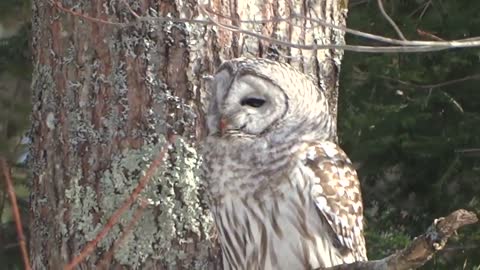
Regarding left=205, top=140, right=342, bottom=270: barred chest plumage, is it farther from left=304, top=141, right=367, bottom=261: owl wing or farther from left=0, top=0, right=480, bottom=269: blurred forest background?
left=0, top=0, right=480, bottom=269: blurred forest background

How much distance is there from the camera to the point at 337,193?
430 cm

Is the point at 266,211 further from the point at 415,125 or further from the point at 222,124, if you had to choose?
the point at 415,125

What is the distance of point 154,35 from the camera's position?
4305 millimetres

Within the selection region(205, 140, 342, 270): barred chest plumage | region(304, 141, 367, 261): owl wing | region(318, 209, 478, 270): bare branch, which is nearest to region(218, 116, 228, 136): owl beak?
region(205, 140, 342, 270): barred chest plumage

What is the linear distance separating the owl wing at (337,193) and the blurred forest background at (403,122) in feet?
5.43

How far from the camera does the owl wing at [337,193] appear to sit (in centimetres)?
423

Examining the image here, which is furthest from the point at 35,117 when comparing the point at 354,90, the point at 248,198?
the point at 354,90

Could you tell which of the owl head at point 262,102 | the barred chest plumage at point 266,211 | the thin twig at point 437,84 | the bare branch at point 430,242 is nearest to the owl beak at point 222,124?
the owl head at point 262,102

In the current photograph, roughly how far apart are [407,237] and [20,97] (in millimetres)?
2283

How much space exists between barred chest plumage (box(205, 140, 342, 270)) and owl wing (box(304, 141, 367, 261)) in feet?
0.12

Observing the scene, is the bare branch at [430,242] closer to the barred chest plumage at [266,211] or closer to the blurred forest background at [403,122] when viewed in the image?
the barred chest plumage at [266,211]

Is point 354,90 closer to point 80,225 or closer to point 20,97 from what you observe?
point 20,97

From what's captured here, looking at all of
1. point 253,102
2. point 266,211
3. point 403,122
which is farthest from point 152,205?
point 403,122

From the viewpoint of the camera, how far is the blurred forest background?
6055mm
